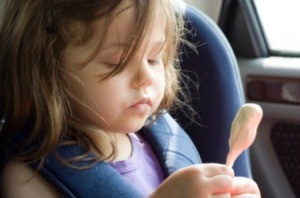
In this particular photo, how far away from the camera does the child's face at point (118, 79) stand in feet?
2.99

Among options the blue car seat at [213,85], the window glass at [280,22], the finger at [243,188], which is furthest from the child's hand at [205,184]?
the window glass at [280,22]

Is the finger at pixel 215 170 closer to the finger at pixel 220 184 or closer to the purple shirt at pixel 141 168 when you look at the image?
the finger at pixel 220 184

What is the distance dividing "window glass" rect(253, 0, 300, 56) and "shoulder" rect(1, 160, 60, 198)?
1.05 m

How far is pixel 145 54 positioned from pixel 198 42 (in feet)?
1.20

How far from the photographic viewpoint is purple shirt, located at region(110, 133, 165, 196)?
3.40 feet

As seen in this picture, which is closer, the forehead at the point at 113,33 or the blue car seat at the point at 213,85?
the forehead at the point at 113,33

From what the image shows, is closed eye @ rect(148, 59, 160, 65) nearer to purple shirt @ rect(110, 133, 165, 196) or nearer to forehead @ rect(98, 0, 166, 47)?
forehead @ rect(98, 0, 166, 47)

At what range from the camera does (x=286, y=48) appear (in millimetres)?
1797

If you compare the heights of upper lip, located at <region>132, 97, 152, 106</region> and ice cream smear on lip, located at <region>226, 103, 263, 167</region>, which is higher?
upper lip, located at <region>132, 97, 152, 106</region>

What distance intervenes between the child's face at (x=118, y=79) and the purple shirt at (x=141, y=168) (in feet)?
0.31

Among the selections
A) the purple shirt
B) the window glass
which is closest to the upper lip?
the purple shirt

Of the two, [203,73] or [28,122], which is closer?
[28,122]

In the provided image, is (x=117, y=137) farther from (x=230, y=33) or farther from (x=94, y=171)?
(x=230, y=33)

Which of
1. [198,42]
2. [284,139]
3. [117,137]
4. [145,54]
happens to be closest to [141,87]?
[145,54]
